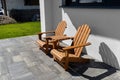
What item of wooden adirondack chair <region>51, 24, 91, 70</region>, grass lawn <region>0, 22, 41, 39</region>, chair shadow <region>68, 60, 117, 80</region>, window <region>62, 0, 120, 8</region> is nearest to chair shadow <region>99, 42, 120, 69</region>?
chair shadow <region>68, 60, 117, 80</region>

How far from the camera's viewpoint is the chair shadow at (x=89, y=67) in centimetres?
345

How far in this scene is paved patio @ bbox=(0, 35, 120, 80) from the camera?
3.46 metres

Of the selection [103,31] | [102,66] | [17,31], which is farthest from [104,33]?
[17,31]

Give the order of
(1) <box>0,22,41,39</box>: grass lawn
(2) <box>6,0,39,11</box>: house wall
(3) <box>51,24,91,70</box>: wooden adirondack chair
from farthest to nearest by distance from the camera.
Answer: (2) <box>6,0,39,11</box>: house wall
(1) <box>0,22,41,39</box>: grass lawn
(3) <box>51,24,91,70</box>: wooden adirondack chair

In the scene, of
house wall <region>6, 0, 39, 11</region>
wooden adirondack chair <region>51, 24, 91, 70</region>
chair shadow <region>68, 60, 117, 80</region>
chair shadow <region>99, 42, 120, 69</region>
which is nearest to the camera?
chair shadow <region>68, 60, 117, 80</region>

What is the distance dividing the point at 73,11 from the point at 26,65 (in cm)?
214

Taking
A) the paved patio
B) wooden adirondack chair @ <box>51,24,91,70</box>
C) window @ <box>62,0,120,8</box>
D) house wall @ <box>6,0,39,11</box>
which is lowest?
the paved patio

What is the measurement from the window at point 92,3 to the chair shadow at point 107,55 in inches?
36.7

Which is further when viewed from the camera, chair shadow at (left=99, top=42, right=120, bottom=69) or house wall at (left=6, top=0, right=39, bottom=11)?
house wall at (left=6, top=0, right=39, bottom=11)

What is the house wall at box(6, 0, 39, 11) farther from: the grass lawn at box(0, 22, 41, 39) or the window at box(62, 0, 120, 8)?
the window at box(62, 0, 120, 8)

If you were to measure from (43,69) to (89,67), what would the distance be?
108cm

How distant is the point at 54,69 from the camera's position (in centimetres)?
382

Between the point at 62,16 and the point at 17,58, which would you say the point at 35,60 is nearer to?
the point at 17,58

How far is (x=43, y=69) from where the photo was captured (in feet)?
12.6
